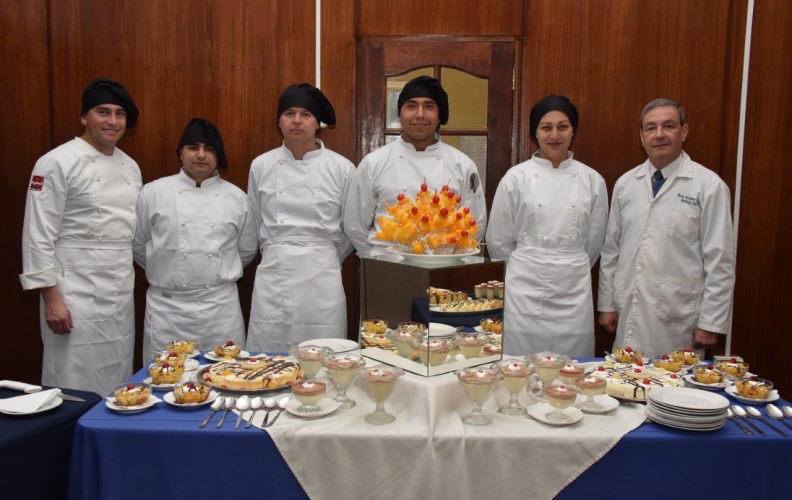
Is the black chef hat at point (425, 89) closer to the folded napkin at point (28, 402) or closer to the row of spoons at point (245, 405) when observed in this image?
the row of spoons at point (245, 405)

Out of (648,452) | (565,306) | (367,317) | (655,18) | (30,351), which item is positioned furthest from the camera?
(30,351)

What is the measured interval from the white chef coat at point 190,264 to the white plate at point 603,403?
1.92 meters

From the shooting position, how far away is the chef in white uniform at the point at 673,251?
2.78m

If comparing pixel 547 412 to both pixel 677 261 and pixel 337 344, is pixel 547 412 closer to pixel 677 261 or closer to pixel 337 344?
pixel 337 344

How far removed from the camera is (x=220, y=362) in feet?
7.24

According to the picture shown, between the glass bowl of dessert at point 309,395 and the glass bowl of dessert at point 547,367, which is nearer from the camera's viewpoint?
the glass bowl of dessert at point 309,395

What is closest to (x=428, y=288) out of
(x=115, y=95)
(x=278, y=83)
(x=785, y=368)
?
(x=115, y=95)

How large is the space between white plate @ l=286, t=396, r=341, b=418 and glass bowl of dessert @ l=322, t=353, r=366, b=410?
0.03 metres

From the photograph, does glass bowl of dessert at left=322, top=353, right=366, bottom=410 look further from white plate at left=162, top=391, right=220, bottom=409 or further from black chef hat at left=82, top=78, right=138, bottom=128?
black chef hat at left=82, top=78, right=138, bottom=128

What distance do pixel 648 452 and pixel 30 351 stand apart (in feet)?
13.4

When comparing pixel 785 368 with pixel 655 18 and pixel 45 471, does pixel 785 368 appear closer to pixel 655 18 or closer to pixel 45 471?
pixel 655 18

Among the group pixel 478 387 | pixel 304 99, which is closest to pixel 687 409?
pixel 478 387

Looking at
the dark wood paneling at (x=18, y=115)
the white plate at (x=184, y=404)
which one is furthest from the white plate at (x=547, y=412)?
the dark wood paneling at (x=18, y=115)

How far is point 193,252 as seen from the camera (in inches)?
119
